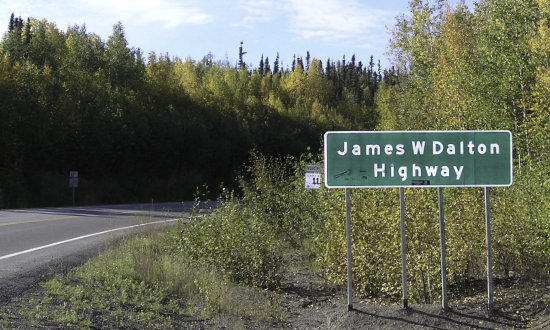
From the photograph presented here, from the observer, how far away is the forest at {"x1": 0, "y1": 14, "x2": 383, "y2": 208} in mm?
38750

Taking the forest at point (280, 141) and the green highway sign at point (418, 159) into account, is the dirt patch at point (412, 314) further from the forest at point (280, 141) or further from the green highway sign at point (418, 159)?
the green highway sign at point (418, 159)

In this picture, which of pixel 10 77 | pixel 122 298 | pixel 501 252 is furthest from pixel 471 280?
pixel 10 77

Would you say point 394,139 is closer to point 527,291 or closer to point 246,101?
point 527,291

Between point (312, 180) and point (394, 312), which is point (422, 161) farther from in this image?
point (312, 180)

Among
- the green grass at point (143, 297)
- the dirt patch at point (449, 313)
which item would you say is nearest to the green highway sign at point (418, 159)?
the dirt patch at point (449, 313)

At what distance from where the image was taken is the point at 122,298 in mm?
7555

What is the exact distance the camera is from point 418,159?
7258 millimetres

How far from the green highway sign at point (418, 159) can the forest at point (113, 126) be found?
29699 millimetres

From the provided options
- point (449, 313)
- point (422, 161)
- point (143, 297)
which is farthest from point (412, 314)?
point (143, 297)

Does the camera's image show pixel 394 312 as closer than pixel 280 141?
Yes

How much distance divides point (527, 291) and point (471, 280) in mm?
1133

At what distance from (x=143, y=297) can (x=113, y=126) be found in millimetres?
39163

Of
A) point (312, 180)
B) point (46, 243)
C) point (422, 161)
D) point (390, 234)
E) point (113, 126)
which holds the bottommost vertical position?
point (46, 243)

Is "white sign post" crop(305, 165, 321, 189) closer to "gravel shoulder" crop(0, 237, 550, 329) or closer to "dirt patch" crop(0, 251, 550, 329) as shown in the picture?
"gravel shoulder" crop(0, 237, 550, 329)
